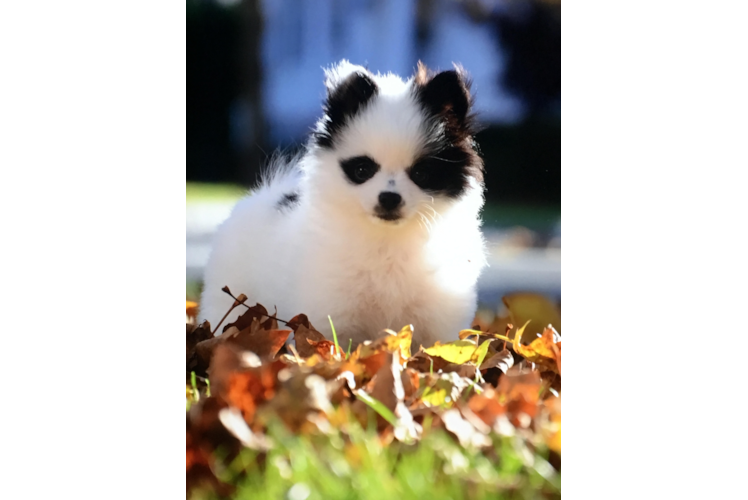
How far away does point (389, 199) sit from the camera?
2.09 meters

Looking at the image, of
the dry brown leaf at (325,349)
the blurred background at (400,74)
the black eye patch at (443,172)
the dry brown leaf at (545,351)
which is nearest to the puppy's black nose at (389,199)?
the black eye patch at (443,172)

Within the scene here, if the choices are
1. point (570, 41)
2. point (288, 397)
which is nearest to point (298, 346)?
point (288, 397)

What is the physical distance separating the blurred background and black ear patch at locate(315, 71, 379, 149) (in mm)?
49

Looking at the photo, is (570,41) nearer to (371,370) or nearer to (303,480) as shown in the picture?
(371,370)

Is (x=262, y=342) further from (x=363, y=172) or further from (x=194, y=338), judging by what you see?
(x=363, y=172)

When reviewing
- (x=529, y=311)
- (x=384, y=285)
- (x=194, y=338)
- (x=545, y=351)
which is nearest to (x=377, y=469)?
(x=545, y=351)

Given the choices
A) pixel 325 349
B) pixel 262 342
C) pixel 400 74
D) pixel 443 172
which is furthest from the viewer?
pixel 400 74

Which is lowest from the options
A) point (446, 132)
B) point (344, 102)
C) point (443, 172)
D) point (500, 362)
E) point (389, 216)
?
point (500, 362)

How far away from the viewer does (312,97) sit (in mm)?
2336

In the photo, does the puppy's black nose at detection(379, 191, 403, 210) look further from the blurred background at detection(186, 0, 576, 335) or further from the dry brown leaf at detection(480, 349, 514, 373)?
the dry brown leaf at detection(480, 349, 514, 373)

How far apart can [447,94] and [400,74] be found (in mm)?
203

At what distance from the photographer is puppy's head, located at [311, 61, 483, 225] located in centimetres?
215

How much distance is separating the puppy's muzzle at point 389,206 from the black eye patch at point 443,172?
12 cm
